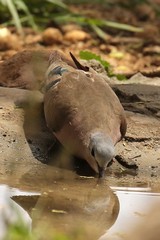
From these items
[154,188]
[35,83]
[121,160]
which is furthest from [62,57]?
[154,188]

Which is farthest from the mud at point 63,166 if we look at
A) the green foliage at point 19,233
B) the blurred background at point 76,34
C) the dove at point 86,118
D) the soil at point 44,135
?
the blurred background at point 76,34

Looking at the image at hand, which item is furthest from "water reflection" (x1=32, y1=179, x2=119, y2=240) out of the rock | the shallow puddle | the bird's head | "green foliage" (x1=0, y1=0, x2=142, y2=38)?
"green foliage" (x1=0, y1=0, x2=142, y2=38)

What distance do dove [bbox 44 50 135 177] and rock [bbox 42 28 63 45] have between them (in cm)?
340

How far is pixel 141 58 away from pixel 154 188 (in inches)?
159

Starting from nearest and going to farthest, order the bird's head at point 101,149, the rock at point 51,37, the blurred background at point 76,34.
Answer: the bird's head at point 101,149 < the blurred background at point 76,34 < the rock at point 51,37

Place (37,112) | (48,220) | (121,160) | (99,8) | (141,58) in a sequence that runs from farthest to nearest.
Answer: (99,8) < (141,58) < (37,112) < (121,160) < (48,220)

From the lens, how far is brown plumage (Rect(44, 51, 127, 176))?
16.0 feet

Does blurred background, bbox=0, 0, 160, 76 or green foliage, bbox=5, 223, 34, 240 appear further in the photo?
blurred background, bbox=0, 0, 160, 76

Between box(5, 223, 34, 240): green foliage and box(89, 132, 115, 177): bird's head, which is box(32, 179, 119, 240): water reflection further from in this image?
box(5, 223, 34, 240): green foliage

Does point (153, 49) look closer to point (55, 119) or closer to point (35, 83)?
point (35, 83)

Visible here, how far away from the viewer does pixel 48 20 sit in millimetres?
9148

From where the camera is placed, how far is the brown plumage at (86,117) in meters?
4.89

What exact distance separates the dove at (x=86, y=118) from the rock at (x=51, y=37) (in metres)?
3.40

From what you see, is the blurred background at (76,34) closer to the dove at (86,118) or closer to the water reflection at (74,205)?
the dove at (86,118)
